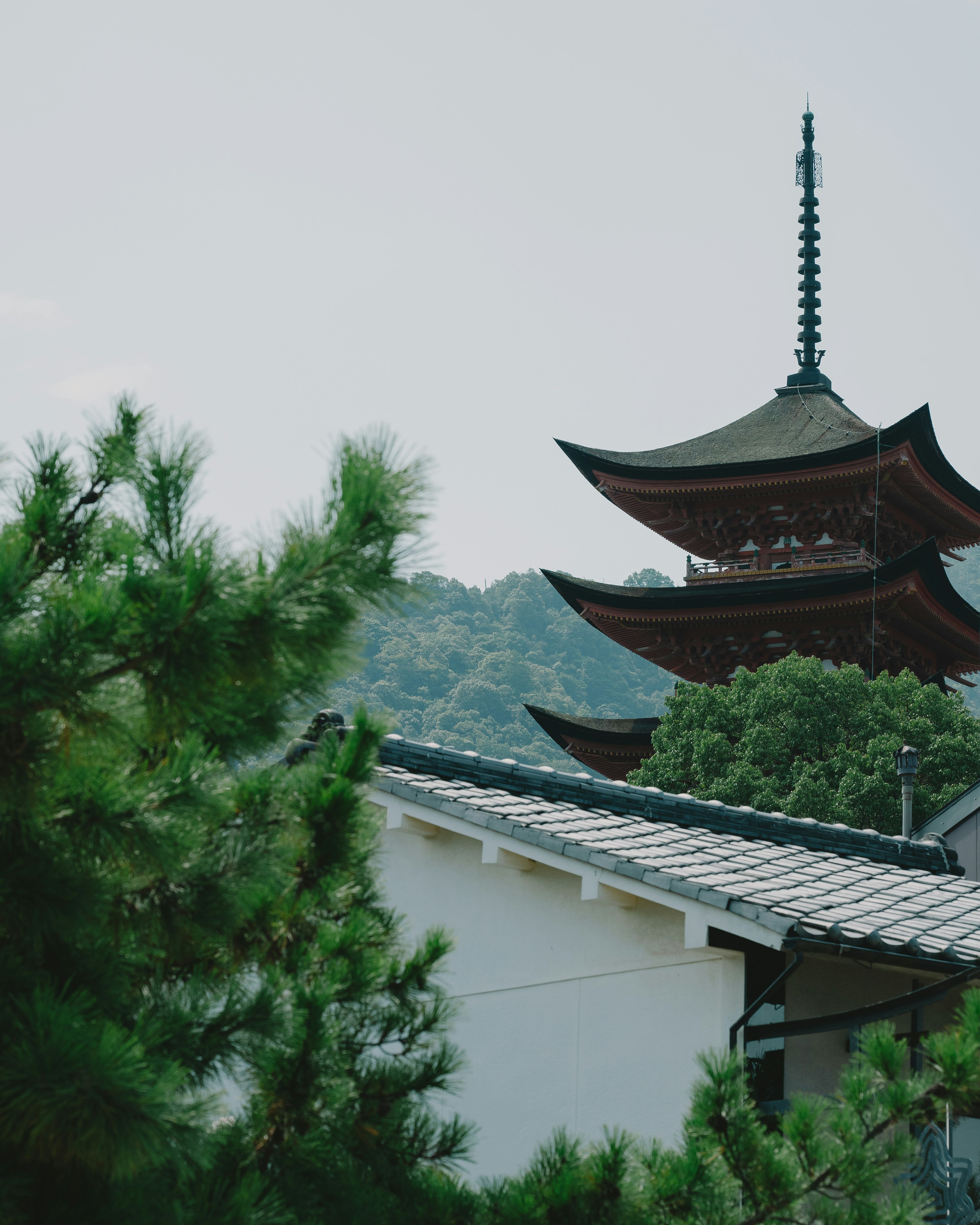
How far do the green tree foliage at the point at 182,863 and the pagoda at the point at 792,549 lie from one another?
19615mm

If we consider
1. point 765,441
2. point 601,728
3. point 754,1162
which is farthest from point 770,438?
point 754,1162

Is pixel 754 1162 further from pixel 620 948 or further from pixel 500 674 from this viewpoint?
pixel 500 674

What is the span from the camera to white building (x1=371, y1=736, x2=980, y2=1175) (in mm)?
6352

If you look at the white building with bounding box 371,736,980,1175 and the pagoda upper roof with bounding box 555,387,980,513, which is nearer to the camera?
the white building with bounding box 371,736,980,1175

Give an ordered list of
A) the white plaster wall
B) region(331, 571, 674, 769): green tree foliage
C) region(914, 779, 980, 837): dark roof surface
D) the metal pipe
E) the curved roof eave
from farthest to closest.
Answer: region(331, 571, 674, 769): green tree foliage → the curved roof eave → region(914, 779, 980, 837): dark roof surface → the metal pipe → the white plaster wall

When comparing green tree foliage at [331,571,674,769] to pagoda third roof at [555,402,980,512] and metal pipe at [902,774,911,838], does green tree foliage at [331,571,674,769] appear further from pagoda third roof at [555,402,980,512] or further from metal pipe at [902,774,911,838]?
metal pipe at [902,774,911,838]

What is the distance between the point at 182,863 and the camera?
2.99 m

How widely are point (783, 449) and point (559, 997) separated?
19167mm

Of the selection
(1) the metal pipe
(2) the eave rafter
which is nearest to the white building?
(1) the metal pipe

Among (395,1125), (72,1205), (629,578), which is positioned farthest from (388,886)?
(629,578)

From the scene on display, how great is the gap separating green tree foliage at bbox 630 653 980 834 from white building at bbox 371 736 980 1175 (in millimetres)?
10510

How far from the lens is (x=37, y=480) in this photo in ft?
10.4

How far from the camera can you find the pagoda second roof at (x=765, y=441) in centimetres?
2462

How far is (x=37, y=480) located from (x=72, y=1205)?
61.8 inches
